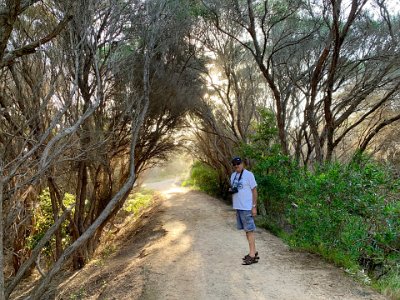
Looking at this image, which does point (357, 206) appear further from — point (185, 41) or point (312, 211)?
point (185, 41)

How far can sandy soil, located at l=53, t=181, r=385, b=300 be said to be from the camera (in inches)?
204

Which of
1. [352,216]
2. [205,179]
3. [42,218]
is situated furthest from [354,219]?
[205,179]

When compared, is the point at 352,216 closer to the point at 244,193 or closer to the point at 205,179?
the point at 244,193

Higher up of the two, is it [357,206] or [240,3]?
[240,3]

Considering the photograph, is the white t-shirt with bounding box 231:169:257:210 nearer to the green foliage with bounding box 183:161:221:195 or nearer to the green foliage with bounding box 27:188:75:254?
the green foliage with bounding box 27:188:75:254

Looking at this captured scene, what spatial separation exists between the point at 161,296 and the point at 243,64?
11.8m

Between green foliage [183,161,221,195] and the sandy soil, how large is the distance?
10.6 m

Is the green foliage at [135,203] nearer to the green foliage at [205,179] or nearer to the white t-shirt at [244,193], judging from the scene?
the green foliage at [205,179]

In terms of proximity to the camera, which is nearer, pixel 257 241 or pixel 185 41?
pixel 257 241

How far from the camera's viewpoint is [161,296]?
5.26 meters

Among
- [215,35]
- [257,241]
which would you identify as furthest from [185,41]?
[257,241]

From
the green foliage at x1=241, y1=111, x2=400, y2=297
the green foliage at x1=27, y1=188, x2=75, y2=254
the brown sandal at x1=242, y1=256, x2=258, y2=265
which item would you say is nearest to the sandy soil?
the brown sandal at x1=242, y1=256, x2=258, y2=265

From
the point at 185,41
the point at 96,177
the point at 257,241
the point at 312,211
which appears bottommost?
the point at 257,241

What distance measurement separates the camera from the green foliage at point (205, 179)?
2077 centimetres
